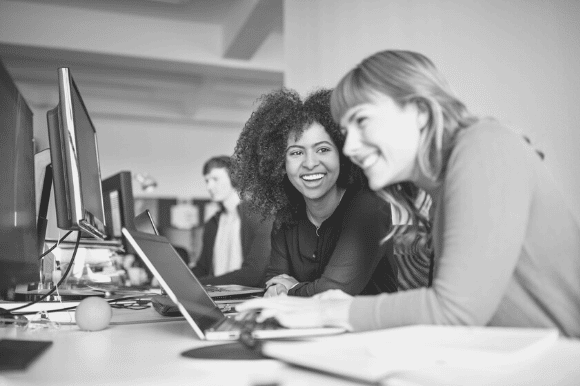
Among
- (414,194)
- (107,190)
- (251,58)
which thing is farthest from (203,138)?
(414,194)

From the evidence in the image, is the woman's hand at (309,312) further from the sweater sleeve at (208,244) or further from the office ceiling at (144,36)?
the office ceiling at (144,36)

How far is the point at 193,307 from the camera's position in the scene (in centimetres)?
100

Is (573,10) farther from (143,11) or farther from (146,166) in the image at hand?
(146,166)

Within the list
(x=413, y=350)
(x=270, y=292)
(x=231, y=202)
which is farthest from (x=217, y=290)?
(x=231, y=202)

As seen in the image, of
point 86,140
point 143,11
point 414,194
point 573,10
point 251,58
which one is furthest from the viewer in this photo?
point 251,58

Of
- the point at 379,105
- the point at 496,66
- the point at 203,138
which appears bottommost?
the point at 379,105

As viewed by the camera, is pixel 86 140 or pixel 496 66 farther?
pixel 496 66

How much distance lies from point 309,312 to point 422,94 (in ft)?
1.40

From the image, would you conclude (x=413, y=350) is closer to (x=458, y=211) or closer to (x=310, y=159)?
(x=458, y=211)

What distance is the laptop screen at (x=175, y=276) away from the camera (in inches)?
→ 36.7

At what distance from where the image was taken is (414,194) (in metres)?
1.38

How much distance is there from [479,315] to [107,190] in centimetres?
202

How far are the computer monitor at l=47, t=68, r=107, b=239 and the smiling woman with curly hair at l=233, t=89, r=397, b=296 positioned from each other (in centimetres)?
58

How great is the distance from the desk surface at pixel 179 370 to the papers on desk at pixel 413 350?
2 centimetres
